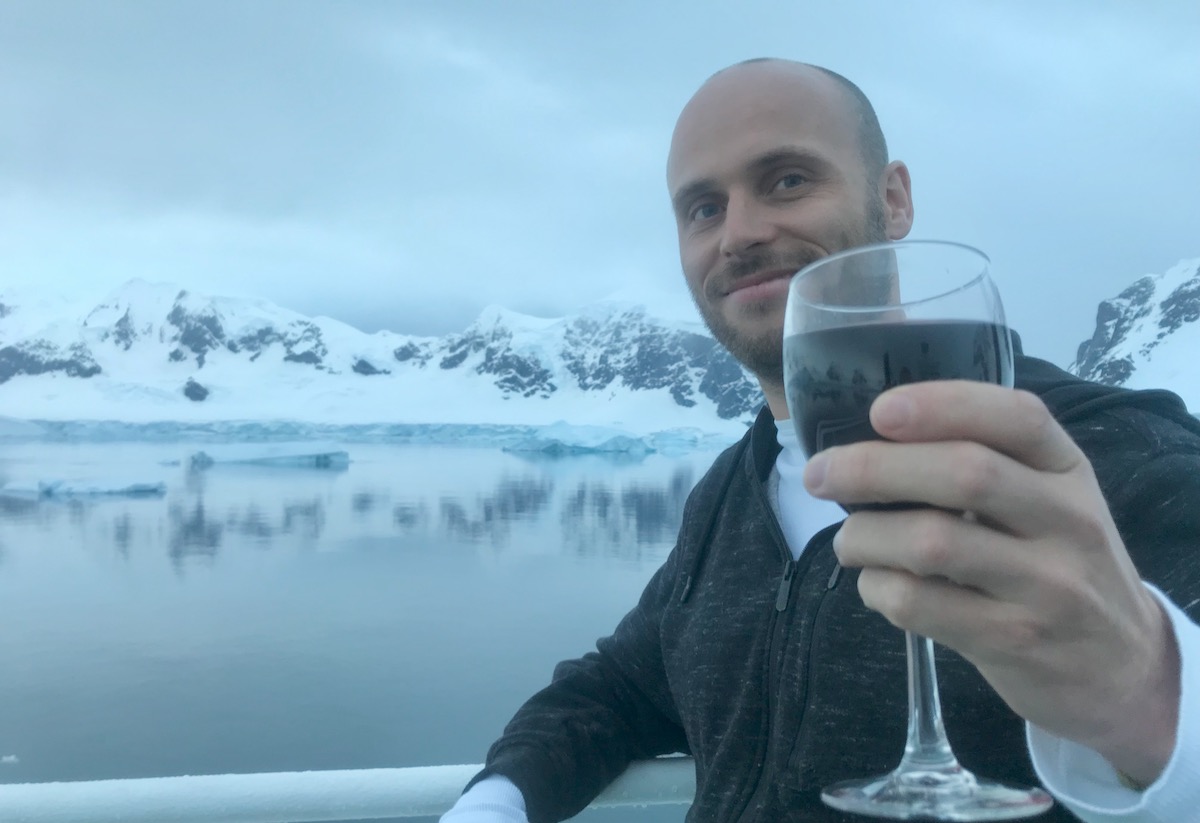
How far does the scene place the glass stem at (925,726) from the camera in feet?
1.78

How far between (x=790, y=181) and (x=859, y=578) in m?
0.84

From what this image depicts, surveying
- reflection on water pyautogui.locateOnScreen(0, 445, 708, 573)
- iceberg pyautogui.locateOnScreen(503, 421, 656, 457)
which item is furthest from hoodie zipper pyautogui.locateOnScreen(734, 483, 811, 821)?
iceberg pyautogui.locateOnScreen(503, 421, 656, 457)

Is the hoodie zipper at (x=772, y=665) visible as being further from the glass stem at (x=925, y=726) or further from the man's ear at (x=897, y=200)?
the man's ear at (x=897, y=200)

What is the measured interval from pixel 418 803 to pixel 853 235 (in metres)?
0.99

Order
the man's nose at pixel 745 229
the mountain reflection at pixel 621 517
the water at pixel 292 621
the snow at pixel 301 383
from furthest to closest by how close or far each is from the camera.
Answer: the snow at pixel 301 383 < the mountain reflection at pixel 621 517 < the water at pixel 292 621 < the man's nose at pixel 745 229

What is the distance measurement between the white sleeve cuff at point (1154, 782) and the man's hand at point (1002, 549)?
0.03ft

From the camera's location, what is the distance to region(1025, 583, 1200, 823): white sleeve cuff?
1.61 feet

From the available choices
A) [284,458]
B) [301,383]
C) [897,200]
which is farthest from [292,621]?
[301,383]

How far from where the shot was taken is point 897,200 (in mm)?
1356

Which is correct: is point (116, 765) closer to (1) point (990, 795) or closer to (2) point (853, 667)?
(2) point (853, 667)

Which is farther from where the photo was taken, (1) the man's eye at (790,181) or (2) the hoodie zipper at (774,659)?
(1) the man's eye at (790,181)

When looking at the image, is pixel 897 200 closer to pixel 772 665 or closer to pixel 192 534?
pixel 772 665

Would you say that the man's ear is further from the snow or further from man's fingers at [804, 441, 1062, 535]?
the snow

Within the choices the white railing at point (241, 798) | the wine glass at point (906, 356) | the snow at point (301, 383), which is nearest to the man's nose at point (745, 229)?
the wine glass at point (906, 356)
